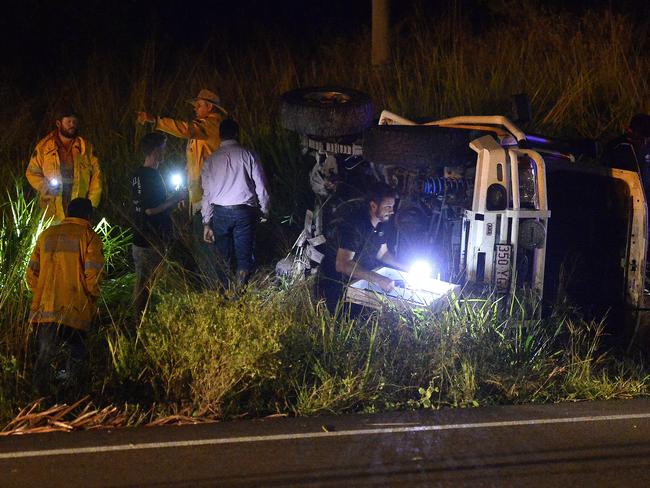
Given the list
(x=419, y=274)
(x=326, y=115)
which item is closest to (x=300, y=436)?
(x=419, y=274)

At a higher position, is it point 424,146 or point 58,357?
point 424,146

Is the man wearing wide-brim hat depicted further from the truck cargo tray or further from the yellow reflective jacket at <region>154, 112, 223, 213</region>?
the truck cargo tray

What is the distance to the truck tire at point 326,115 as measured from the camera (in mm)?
8930

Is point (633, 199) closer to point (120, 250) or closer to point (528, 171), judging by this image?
point (528, 171)

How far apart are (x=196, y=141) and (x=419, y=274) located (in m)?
2.71

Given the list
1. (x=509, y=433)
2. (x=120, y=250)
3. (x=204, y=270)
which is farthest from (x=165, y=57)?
(x=509, y=433)

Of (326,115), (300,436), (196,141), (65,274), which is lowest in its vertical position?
(300,436)

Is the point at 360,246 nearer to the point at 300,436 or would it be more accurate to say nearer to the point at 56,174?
the point at 300,436

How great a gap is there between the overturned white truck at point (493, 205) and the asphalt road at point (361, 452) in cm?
148

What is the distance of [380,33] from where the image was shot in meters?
14.5

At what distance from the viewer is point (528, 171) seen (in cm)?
786

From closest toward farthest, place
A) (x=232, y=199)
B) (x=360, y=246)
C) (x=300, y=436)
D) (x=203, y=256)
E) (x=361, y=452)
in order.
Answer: (x=361, y=452)
(x=300, y=436)
(x=360, y=246)
(x=232, y=199)
(x=203, y=256)

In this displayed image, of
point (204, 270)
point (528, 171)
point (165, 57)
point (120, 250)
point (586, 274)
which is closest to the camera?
point (528, 171)

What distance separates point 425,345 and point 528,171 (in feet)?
4.88
